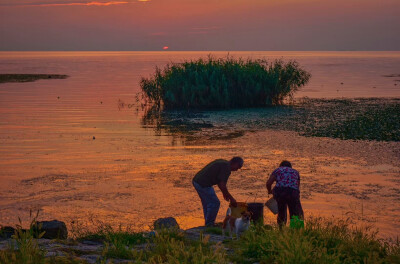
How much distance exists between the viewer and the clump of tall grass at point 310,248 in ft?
22.9

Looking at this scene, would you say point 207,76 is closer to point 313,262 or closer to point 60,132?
point 60,132

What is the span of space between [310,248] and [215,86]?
25.7 meters

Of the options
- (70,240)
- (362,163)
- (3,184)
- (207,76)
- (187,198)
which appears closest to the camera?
(70,240)

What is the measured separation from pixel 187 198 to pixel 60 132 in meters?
12.1

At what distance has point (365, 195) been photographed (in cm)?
1299

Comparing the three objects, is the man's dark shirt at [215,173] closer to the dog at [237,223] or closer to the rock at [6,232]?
the dog at [237,223]

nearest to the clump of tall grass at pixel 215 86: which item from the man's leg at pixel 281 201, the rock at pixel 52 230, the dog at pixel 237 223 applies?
the man's leg at pixel 281 201

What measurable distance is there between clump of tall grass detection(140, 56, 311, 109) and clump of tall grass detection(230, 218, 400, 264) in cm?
2409

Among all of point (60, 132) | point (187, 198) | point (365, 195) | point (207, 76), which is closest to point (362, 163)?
point (365, 195)

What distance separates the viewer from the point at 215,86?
32406 mm

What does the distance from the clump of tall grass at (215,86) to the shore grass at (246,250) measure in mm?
23842

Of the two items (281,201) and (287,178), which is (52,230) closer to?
(281,201)

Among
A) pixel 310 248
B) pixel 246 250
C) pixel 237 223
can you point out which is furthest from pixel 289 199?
pixel 310 248

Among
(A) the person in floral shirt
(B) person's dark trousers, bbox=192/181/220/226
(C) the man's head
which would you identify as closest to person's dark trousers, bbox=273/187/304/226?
(A) the person in floral shirt
